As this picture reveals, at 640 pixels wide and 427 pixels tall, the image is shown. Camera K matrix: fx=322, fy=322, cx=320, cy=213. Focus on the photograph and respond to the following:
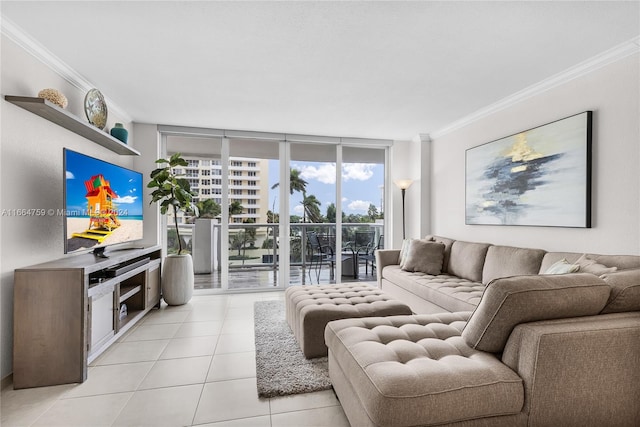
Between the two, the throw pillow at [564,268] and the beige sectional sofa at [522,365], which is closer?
the beige sectional sofa at [522,365]

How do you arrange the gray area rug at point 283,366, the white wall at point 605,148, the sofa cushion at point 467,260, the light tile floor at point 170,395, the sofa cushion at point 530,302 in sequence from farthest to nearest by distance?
the sofa cushion at point 467,260 < the white wall at point 605,148 < the gray area rug at point 283,366 < the light tile floor at point 170,395 < the sofa cushion at point 530,302

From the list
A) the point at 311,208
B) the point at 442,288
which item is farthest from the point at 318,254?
the point at 442,288

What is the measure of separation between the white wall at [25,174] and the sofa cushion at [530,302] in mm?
2841

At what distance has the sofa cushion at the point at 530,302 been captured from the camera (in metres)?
1.39

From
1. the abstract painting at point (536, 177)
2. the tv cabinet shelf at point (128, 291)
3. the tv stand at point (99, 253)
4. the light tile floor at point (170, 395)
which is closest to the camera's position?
the light tile floor at point (170, 395)

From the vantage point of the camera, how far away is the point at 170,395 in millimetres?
1994

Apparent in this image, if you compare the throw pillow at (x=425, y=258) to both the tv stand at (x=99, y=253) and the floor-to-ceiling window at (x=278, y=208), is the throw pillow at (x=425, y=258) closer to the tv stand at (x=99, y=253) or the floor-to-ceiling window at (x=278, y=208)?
the floor-to-ceiling window at (x=278, y=208)

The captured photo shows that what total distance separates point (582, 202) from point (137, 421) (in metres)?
3.44

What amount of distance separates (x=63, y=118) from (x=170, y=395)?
2145mm

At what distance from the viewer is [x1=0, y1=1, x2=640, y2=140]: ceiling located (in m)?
1.93

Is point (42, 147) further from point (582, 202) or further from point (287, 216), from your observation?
point (582, 202)

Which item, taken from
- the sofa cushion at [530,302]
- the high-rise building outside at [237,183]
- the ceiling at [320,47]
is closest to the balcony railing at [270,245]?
the high-rise building outside at [237,183]

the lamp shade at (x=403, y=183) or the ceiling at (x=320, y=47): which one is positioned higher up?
the ceiling at (x=320, y=47)


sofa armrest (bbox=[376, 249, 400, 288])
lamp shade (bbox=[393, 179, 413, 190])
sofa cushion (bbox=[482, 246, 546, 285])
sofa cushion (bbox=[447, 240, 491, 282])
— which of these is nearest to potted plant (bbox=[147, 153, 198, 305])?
sofa armrest (bbox=[376, 249, 400, 288])
